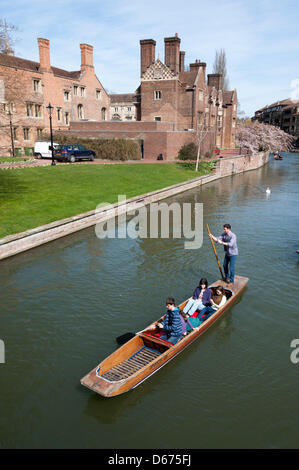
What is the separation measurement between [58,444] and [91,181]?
23100 millimetres

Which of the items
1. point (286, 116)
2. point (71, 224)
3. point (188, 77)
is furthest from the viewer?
point (286, 116)

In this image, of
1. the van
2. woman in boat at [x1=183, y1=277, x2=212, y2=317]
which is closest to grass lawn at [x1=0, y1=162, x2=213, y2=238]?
the van

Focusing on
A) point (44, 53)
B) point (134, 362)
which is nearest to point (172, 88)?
point (44, 53)

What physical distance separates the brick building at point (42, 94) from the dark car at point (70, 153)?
4.98 m

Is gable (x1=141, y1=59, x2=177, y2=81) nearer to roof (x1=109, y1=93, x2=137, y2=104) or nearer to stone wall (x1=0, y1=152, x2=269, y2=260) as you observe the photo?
stone wall (x1=0, y1=152, x2=269, y2=260)

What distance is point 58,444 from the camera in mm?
6176

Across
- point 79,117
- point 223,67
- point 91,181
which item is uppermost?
point 223,67

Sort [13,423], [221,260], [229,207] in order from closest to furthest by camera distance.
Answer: [13,423] → [221,260] → [229,207]

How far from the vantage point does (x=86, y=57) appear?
48.3 m

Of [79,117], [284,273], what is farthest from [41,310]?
[79,117]

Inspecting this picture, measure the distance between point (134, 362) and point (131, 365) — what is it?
0.55ft

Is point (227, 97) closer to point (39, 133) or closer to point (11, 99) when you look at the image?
point (39, 133)

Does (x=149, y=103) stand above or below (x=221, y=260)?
above

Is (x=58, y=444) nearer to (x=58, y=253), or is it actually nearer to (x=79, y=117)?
(x=58, y=253)
